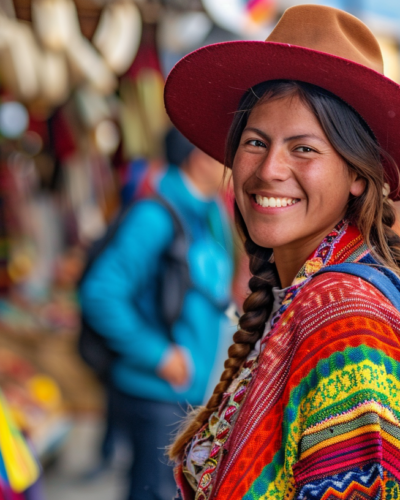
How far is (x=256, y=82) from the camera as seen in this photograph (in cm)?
143

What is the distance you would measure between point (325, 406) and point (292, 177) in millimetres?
475

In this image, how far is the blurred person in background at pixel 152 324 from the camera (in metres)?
2.69

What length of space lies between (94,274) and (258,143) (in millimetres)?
1486

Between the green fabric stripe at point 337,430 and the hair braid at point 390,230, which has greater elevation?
the hair braid at point 390,230

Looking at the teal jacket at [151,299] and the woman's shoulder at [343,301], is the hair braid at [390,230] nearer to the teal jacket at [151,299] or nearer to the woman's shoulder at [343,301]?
the woman's shoulder at [343,301]

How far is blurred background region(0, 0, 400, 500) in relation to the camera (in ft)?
12.8

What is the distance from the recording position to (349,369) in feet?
3.34

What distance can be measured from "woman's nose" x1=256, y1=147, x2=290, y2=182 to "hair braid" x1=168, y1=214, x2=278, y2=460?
12.9 inches

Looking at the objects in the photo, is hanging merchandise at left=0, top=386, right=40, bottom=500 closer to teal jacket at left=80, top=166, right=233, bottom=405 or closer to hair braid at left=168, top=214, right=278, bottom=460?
hair braid at left=168, top=214, right=278, bottom=460

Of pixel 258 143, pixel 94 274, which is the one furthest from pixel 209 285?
pixel 258 143

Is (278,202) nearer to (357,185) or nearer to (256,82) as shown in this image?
(357,185)

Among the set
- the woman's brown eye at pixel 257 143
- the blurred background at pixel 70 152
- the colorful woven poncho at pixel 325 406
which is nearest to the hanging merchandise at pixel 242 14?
the blurred background at pixel 70 152

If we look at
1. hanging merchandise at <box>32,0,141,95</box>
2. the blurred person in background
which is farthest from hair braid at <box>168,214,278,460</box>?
hanging merchandise at <box>32,0,141,95</box>

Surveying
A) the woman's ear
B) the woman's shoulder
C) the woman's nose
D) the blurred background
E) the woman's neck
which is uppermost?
the woman's nose
